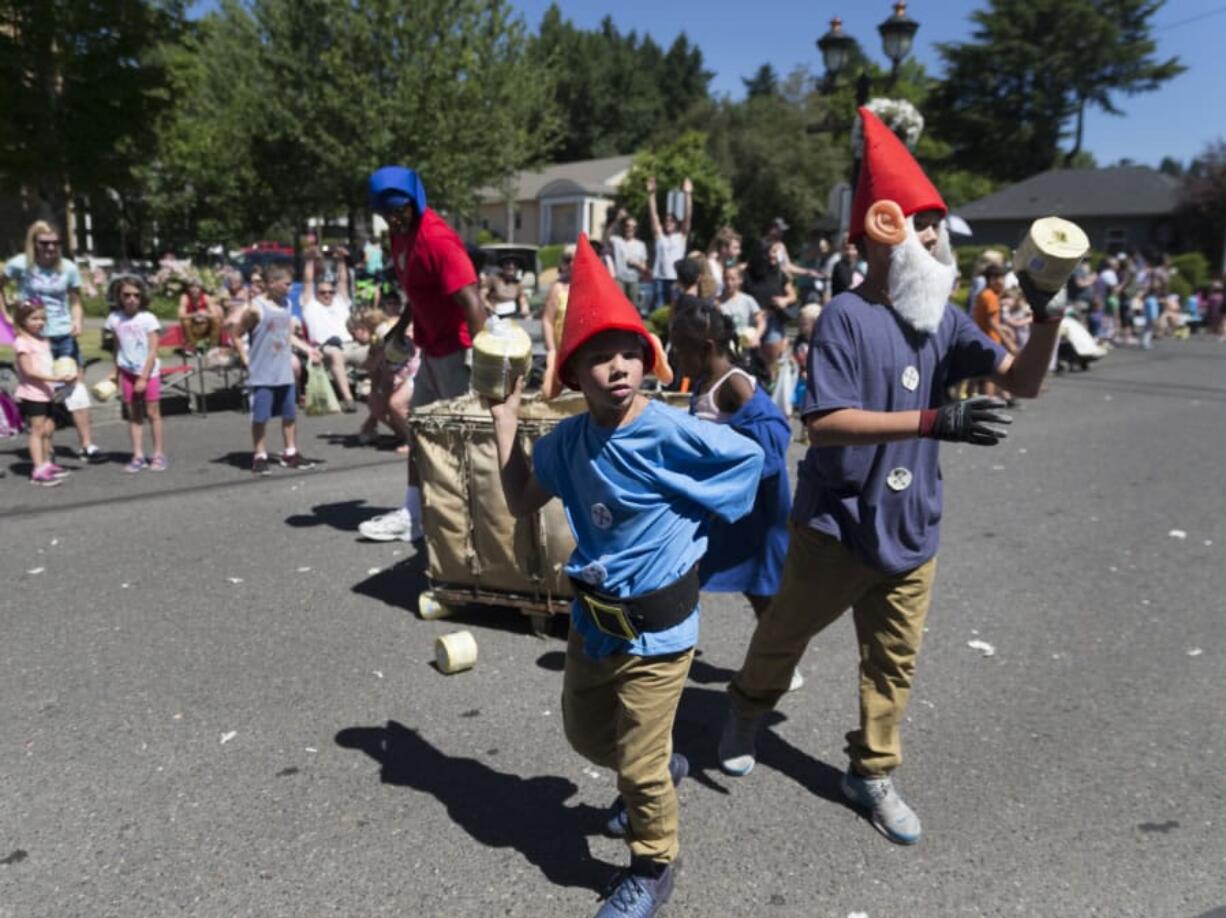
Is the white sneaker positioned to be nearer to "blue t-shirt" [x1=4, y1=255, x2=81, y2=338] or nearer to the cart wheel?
the cart wheel

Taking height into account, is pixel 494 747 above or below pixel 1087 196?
below

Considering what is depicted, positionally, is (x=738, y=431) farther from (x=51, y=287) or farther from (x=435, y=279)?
(x=51, y=287)

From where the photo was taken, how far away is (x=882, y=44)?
13.1 metres

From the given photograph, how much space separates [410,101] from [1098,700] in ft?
70.7

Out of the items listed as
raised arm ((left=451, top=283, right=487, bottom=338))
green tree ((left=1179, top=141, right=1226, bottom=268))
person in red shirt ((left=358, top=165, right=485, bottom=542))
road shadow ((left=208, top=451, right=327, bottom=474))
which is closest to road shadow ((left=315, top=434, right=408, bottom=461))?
road shadow ((left=208, top=451, right=327, bottom=474))

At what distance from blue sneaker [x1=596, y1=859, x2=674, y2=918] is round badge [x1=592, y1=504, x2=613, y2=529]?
934mm

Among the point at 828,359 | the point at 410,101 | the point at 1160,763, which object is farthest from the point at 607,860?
the point at 410,101

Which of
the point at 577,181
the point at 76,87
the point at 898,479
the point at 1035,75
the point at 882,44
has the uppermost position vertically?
the point at 1035,75

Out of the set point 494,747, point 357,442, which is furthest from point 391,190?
point 357,442

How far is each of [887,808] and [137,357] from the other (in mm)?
6798

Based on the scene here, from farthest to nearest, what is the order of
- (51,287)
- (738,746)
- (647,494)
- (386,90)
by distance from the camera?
(386,90), (51,287), (738,746), (647,494)

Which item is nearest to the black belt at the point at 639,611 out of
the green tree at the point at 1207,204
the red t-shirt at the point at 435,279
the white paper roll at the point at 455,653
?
the white paper roll at the point at 455,653

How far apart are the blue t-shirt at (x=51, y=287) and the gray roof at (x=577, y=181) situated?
44428 millimetres

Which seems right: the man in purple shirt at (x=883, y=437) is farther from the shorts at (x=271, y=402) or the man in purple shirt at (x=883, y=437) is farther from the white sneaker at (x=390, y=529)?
the shorts at (x=271, y=402)
